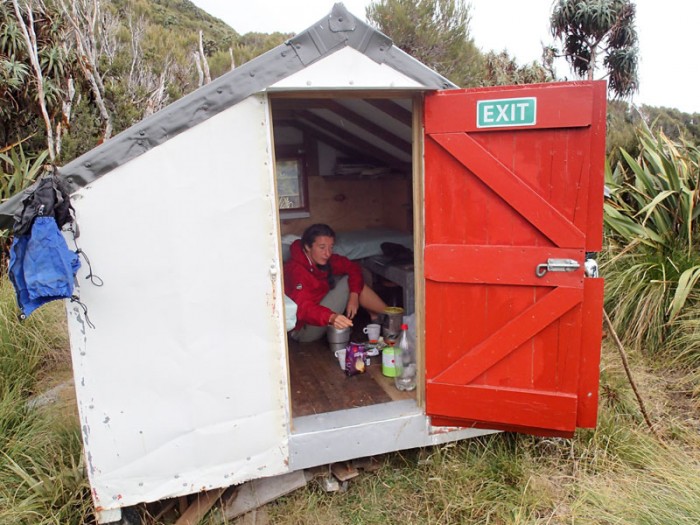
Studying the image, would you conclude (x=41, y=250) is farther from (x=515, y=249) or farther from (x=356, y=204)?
(x=356, y=204)

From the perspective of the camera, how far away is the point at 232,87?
9.28 feet

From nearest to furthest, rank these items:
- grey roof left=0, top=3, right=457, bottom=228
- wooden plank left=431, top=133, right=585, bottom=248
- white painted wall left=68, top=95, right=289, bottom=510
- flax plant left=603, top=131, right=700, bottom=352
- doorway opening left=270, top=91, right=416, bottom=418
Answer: grey roof left=0, top=3, right=457, bottom=228 → white painted wall left=68, top=95, right=289, bottom=510 → wooden plank left=431, top=133, right=585, bottom=248 → doorway opening left=270, top=91, right=416, bottom=418 → flax plant left=603, top=131, right=700, bottom=352

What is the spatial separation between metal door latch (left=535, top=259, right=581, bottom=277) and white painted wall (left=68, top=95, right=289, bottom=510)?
1.61m

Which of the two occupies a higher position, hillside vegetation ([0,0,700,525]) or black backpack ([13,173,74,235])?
black backpack ([13,173,74,235])

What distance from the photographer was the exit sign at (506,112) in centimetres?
300

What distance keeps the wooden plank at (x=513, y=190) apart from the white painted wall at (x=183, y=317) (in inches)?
45.8

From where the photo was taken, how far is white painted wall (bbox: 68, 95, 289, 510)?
2.83 m

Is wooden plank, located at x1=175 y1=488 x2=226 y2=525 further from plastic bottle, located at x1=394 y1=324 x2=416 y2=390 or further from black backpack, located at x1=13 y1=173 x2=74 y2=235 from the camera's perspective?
black backpack, located at x1=13 y1=173 x2=74 y2=235

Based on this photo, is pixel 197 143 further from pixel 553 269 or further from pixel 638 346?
pixel 638 346

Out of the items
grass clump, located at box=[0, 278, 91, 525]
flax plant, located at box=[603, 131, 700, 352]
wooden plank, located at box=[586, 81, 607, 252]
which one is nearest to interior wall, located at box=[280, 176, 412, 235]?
flax plant, located at box=[603, 131, 700, 352]

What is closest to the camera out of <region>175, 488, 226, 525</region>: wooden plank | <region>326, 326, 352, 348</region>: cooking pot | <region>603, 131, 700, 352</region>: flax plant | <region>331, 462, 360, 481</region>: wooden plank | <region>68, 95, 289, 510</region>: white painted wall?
<region>68, 95, 289, 510</region>: white painted wall

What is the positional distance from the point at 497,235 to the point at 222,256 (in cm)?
170

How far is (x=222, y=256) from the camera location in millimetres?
2986

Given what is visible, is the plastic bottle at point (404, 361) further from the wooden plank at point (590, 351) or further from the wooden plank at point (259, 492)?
the wooden plank at point (590, 351)
